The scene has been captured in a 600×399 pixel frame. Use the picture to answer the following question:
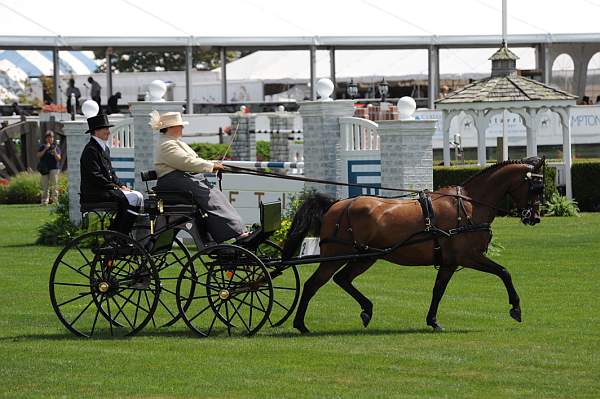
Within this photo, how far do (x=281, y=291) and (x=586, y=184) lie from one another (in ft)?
44.2

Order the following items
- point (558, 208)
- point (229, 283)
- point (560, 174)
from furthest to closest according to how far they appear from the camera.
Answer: point (560, 174) → point (558, 208) → point (229, 283)

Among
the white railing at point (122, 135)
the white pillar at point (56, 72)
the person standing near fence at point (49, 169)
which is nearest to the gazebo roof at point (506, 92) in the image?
the white railing at point (122, 135)

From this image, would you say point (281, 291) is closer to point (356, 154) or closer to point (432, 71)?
point (356, 154)

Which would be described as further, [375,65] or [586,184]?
[375,65]

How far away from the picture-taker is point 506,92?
26.0 meters

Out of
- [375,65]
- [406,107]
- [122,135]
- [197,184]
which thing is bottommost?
[197,184]

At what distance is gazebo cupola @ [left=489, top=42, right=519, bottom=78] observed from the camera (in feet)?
85.9

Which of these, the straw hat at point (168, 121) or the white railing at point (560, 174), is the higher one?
the straw hat at point (168, 121)

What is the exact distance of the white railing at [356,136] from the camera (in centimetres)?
2027

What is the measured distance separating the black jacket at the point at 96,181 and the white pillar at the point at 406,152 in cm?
736

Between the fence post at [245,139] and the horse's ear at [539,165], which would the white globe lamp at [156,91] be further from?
the fence post at [245,139]

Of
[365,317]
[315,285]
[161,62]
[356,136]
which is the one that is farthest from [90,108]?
[161,62]

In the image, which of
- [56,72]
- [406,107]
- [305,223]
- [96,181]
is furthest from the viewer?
[56,72]
